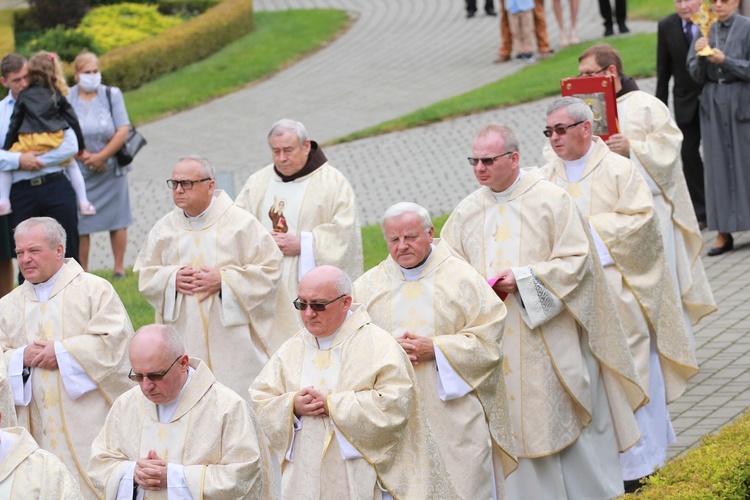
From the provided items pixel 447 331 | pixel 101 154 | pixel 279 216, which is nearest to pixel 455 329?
pixel 447 331

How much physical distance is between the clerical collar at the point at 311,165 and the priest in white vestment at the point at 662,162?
1774 mm

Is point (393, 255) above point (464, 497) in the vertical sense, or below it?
above

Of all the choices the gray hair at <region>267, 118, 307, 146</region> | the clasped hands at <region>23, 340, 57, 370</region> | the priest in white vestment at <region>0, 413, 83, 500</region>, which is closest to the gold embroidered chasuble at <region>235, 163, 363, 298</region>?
the gray hair at <region>267, 118, 307, 146</region>

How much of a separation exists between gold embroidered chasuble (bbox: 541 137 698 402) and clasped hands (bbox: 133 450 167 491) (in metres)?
3.45

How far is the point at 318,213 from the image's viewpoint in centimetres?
927

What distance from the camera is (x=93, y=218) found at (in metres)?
12.6

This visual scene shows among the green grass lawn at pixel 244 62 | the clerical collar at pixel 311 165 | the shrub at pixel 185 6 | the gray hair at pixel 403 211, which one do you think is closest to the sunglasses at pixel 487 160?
the gray hair at pixel 403 211

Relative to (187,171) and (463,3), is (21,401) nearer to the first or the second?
(187,171)

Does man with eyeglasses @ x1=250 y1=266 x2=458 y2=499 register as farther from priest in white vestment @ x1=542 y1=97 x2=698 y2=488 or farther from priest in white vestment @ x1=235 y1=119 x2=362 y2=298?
priest in white vestment @ x1=235 y1=119 x2=362 y2=298

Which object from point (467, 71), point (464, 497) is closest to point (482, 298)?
point (464, 497)

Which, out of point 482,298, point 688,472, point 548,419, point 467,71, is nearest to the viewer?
point 688,472

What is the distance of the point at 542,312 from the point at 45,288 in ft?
8.51

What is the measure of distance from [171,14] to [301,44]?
10.2 ft

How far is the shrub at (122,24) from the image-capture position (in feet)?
75.6
